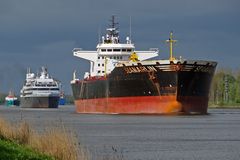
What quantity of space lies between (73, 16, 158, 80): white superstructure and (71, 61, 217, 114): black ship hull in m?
12.8

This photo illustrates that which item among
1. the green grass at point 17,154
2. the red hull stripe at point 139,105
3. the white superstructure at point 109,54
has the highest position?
the white superstructure at point 109,54

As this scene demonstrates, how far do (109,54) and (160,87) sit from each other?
21934 millimetres

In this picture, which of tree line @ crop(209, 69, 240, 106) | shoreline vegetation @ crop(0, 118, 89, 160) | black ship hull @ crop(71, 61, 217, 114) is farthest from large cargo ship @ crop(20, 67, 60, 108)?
shoreline vegetation @ crop(0, 118, 89, 160)

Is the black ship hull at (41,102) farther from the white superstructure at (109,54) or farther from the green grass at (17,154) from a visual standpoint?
the green grass at (17,154)

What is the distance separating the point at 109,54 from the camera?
92.1m

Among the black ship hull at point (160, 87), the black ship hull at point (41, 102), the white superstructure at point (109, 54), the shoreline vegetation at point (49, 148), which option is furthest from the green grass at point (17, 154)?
the black ship hull at point (41, 102)

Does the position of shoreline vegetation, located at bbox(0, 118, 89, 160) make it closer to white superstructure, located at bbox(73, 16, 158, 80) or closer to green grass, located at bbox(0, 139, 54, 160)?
green grass, located at bbox(0, 139, 54, 160)

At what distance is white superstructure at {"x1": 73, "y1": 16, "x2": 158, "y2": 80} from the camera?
91875mm

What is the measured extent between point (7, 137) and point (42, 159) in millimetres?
7315

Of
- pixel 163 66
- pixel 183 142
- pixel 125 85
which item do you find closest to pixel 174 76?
pixel 163 66

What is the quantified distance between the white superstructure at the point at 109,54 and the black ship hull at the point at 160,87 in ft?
42.0

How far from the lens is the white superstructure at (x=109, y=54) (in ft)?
301

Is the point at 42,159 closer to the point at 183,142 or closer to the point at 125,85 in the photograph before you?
the point at 183,142

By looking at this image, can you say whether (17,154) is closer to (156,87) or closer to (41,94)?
(156,87)
